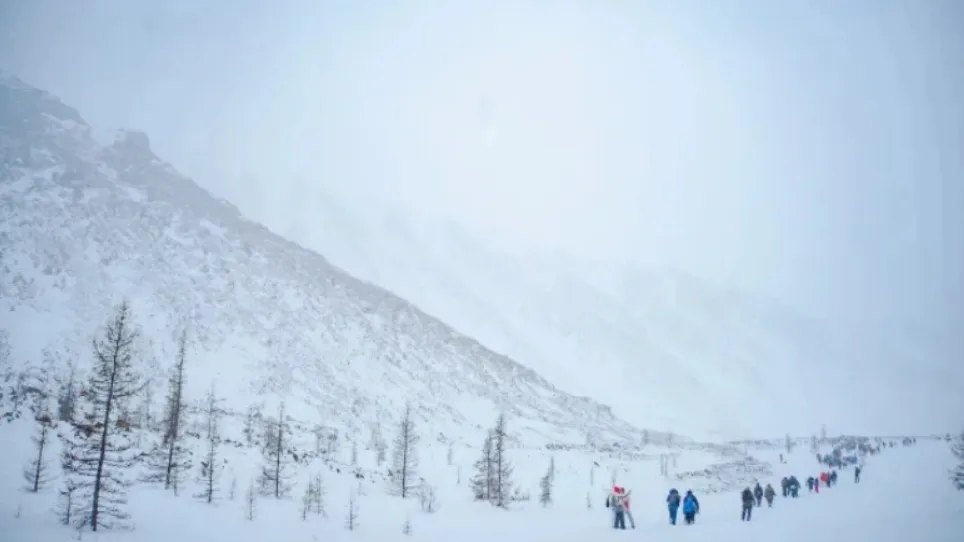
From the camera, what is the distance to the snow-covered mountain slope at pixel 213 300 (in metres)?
66.9

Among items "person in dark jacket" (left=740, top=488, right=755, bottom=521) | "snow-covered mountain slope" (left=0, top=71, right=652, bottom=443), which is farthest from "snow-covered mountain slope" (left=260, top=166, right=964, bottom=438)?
"person in dark jacket" (left=740, top=488, right=755, bottom=521)

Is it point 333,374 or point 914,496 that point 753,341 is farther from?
point 914,496

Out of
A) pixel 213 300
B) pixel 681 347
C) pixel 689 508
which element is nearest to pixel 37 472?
pixel 689 508

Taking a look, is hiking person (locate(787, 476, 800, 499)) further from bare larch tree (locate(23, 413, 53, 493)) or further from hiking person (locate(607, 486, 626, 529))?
bare larch tree (locate(23, 413, 53, 493))

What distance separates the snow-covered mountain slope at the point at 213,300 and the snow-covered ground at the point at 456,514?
3205cm

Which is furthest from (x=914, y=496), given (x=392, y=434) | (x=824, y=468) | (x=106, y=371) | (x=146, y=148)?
(x=146, y=148)

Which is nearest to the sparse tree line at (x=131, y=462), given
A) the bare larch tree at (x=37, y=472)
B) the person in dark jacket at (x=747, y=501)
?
the bare larch tree at (x=37, y=472)

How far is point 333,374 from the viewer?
2918 inches

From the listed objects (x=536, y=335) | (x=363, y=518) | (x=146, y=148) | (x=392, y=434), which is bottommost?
(x=363, y=518)

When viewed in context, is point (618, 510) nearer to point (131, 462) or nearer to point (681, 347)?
point (131, 462)

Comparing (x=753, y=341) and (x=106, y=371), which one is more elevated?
(x=753, y=341)

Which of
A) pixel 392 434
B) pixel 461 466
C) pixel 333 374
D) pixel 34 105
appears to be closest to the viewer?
pixel 461 466

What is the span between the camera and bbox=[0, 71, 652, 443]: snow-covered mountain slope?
66.9 metres

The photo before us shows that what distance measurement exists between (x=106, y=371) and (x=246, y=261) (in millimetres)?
71933
